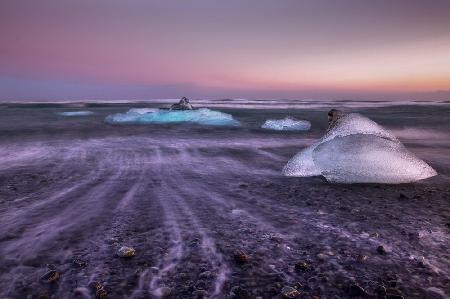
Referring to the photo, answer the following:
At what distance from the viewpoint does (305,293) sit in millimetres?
2611

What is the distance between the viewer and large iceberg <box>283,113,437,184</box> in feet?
19.4

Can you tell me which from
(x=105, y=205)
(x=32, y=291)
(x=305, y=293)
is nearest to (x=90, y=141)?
(x=105, y=205)

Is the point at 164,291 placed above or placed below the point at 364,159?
below

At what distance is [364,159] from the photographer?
5953mm

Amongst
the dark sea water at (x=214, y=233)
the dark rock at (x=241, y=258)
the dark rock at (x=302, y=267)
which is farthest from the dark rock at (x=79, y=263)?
the dark rock at (x=302, y=267)

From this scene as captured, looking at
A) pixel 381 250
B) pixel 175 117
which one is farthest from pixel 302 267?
pixel 175 117

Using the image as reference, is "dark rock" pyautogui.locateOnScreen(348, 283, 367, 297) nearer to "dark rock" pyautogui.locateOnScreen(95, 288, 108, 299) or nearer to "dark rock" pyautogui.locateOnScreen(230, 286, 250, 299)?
"dark rock" pyautogui.locateOnScreen(230, 286, 250, 299)

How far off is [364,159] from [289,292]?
12.9 feet

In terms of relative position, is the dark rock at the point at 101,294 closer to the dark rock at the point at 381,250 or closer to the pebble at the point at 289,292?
the pebble at the point at 289,292

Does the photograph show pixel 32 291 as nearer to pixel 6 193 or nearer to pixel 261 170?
pixel 6 193

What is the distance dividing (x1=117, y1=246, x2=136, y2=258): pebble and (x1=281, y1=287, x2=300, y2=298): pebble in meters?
1.37

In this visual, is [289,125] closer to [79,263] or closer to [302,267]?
[302,267]

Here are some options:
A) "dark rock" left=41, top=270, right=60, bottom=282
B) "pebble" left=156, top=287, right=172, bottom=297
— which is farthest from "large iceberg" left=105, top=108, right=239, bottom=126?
"pebble" left=156, top=287, right=172, bottom=297

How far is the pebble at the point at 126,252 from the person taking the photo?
3.18 meters
